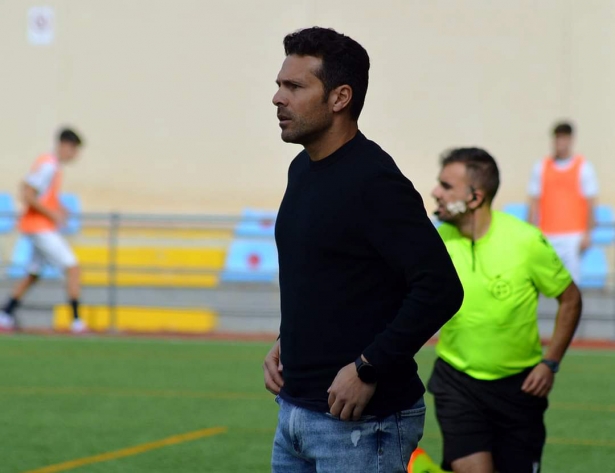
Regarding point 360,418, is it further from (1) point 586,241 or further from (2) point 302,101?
(1) point 586,241

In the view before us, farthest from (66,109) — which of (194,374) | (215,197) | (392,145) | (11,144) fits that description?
(194,374)

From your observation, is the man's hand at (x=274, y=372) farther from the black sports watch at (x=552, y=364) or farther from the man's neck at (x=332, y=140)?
the black sports watch at (x=552, y=364)

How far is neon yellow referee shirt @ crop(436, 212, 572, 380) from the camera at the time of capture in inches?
246

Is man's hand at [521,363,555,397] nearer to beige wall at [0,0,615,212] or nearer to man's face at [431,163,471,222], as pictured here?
man's face at [431,163,471,222]

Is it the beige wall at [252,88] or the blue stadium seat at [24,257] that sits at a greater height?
the beige wall at [252,88]

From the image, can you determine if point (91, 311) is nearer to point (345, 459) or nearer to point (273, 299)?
point (273, 299)

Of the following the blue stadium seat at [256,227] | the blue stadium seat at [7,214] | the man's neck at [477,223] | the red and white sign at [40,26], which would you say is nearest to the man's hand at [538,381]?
the man's neck at [477,223]

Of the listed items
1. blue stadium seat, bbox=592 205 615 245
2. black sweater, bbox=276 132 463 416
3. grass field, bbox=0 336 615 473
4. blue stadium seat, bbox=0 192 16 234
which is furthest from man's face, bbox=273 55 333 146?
blue stadium seat, bbox=0 192 16 234

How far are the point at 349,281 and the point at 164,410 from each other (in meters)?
6.27

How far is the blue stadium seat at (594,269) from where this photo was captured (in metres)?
16.3

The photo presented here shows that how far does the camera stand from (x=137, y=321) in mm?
17375

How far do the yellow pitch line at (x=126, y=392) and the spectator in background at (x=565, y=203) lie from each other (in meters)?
5.27

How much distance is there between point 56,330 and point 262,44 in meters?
7.24

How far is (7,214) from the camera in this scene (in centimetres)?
1725
